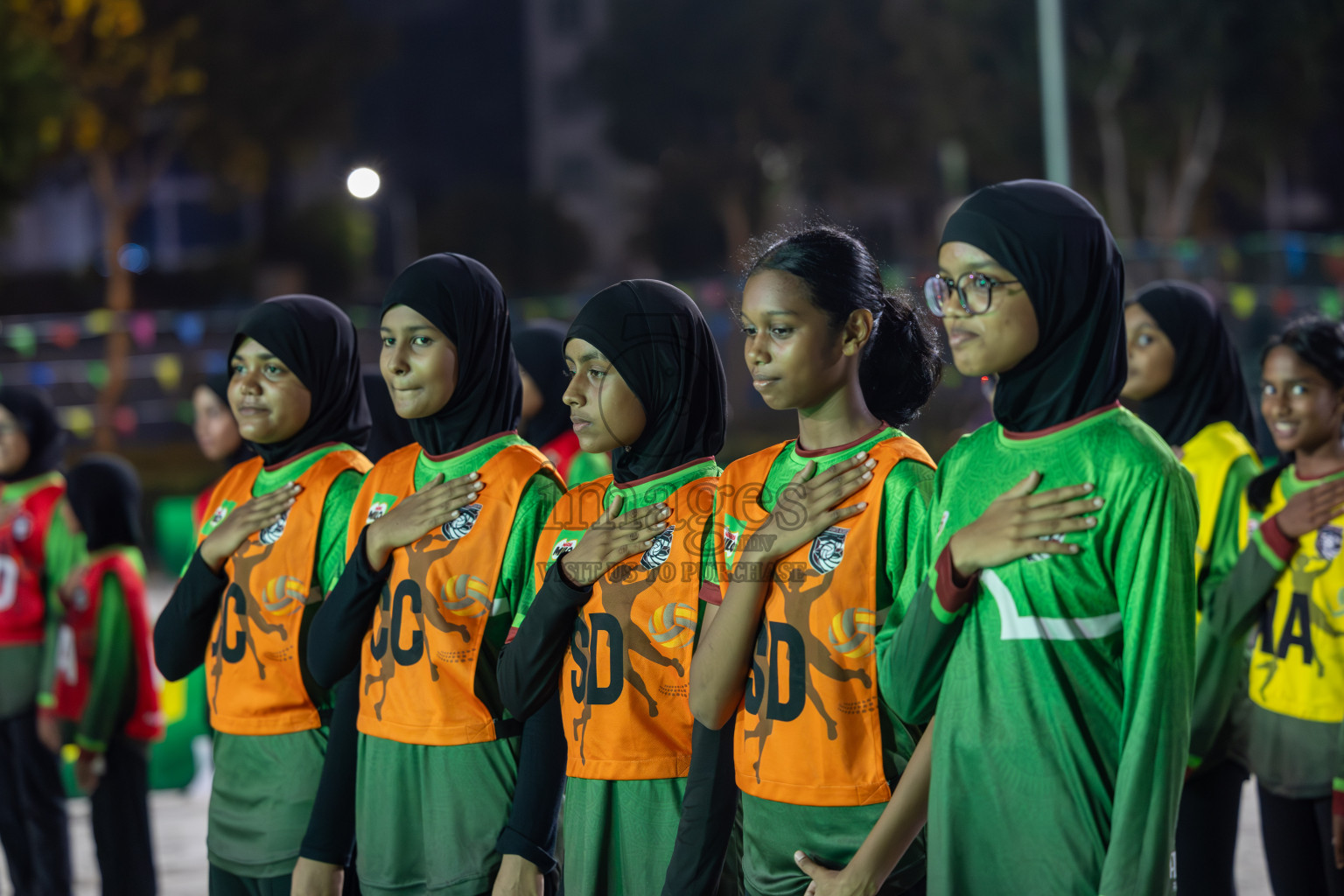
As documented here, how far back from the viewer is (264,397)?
340 centimetres

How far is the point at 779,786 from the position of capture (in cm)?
249

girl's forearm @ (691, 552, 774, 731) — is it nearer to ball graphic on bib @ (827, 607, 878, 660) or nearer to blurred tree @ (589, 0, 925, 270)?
ball graphic on bib @ (827, 607, 878, 660)

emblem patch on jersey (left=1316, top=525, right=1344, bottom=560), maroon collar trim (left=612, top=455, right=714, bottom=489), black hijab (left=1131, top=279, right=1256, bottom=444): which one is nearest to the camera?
maroon collar trim (left=612, top=455, right=714, bottom=489)

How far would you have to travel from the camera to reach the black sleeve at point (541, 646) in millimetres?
2730

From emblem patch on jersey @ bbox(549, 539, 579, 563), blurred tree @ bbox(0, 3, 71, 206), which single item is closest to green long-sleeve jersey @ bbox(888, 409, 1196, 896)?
emblem patch on jersey @ bbox(549, 539, 579, 563)

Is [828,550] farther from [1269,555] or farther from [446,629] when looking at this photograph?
[1269,555]

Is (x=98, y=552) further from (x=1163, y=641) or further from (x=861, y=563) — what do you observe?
(x=1163, y=641)

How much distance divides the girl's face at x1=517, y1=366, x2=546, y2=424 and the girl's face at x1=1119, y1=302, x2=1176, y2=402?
1919mm

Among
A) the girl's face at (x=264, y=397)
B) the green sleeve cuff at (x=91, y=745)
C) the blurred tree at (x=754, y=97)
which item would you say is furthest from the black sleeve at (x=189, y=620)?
the blurred tree at (x=754, y=97)

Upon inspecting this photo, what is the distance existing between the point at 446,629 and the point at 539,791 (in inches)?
16.3

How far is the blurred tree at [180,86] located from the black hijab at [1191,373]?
16008 millimetres

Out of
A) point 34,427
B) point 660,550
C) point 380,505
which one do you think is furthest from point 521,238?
point 660,550

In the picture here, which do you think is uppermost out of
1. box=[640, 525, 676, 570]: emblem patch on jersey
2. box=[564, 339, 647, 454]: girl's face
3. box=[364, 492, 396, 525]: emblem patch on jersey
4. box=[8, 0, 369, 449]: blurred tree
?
box=[8, 0, 369, 449]: blurred tree

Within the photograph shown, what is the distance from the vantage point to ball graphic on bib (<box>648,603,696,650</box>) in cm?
274
